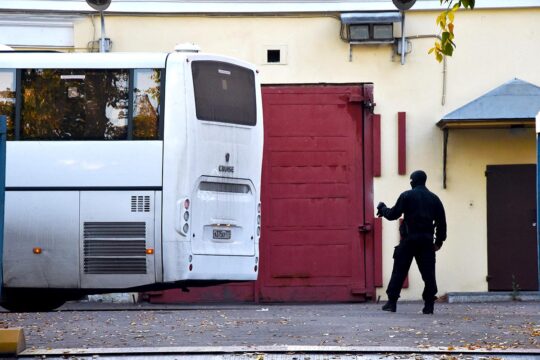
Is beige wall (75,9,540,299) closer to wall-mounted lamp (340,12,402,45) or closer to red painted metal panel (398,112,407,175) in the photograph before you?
red painted metal panel (398,112,407,175)

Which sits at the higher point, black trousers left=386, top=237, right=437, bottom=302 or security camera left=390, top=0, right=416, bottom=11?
security camera left=390, top=0, right=416, bottom=11

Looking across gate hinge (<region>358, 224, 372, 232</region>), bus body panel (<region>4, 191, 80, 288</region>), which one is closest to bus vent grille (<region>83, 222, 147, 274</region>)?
bus body panel (<region>4, 191, 80, 288</region>)

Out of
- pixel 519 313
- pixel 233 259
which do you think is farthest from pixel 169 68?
pixel 519 313

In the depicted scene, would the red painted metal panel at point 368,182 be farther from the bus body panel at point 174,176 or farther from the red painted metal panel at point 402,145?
the bus body panel at point 174,176

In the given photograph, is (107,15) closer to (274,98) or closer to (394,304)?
(274,98)

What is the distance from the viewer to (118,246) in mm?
17422

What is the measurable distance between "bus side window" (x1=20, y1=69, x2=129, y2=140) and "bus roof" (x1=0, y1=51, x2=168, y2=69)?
0.23ft

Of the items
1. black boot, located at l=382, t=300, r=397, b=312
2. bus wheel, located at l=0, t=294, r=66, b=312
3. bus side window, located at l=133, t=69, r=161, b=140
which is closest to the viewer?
bus side window, located at l=133, t=69, r=161, b=140

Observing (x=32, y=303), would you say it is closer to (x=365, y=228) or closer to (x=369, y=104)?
(x=365, y=228)

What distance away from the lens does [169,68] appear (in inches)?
687

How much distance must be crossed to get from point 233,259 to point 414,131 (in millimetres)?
6335

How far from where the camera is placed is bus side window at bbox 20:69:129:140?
57.4ft

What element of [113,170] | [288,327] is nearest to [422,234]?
[288,327]

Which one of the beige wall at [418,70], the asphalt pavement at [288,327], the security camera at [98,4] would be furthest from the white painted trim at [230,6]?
the asphalt pavement at [288,327]
